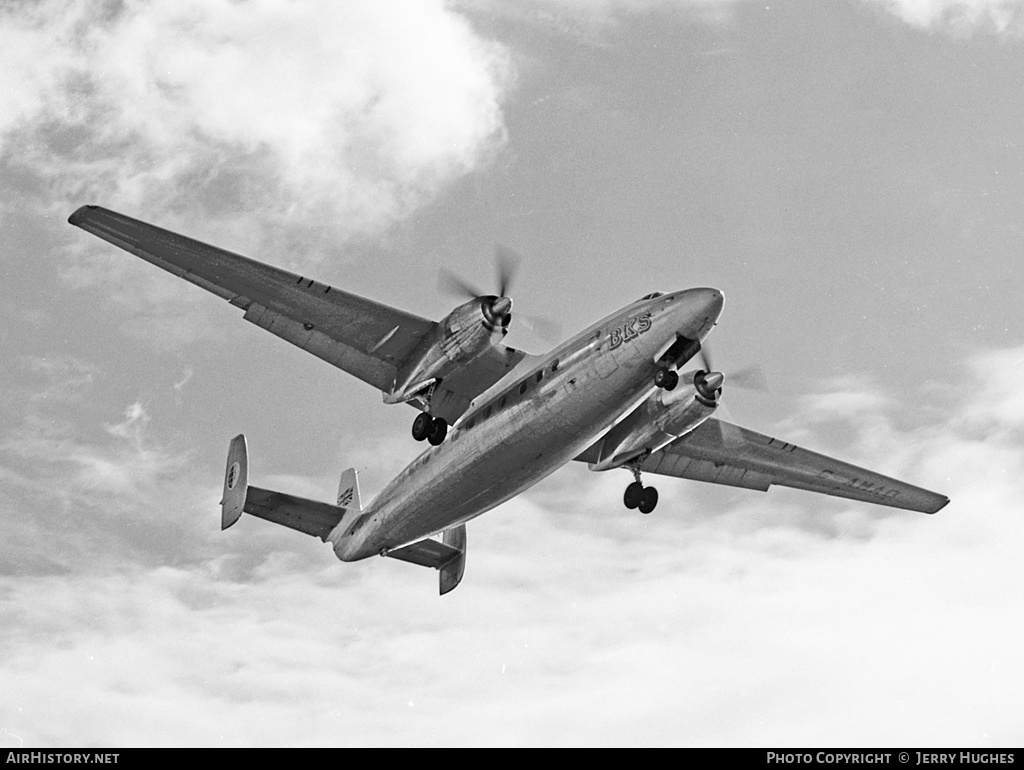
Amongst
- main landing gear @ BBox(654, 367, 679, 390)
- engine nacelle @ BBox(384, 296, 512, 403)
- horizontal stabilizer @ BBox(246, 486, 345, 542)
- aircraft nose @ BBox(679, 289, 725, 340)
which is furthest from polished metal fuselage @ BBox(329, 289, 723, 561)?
horizontal stabilizer @ BBox(246, 486, 345, 542)

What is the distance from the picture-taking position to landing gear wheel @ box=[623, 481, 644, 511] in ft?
94.8

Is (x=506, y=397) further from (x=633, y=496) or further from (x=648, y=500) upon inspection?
(x=648, y=500)

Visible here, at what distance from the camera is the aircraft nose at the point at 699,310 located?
72.3 feet

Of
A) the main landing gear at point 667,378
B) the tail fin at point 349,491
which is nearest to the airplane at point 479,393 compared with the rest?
the main landing gear at point 667,378

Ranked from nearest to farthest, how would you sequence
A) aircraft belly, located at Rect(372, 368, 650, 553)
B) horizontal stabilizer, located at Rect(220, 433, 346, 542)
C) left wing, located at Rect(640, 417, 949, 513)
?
aircraft belly, located at Rect(372, 368, 650, 553)
horizontal stabilizer, located at Rect(220, 433, 346, 542)
left wing, located at Rect(640, 417, 949, 513)

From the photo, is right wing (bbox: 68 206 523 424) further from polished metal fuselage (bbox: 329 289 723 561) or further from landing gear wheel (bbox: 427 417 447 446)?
polished metal fuselage (bbox: 329 289 723 561)

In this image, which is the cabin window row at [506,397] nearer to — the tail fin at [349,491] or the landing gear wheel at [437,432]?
the landing gear wheel at [437,432]

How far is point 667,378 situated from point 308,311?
29.5 ft

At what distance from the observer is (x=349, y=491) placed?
1325 inches

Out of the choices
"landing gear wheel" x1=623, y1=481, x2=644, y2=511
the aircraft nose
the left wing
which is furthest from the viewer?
the left wing

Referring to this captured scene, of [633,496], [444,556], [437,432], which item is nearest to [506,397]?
[437,432]

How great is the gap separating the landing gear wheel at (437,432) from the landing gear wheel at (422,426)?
67 millimetres

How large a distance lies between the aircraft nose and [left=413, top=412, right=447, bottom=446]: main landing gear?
6852 mm
